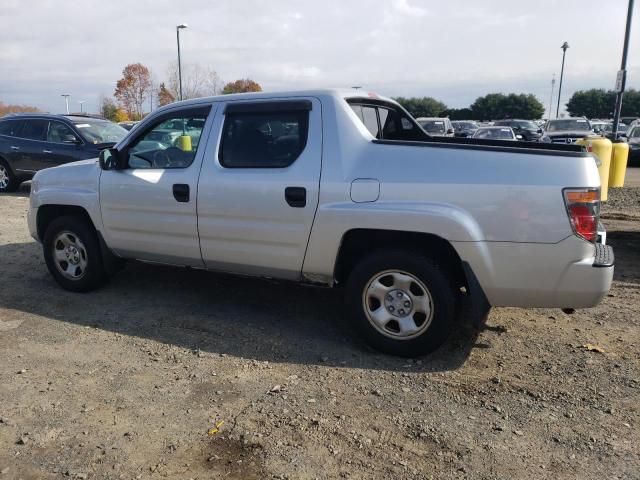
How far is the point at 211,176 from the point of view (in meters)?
4.38

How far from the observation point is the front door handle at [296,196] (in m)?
3.99

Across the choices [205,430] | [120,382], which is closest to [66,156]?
[120,382]

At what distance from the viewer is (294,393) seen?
3.51 meters

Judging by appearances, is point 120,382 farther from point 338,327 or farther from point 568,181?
point 568,181

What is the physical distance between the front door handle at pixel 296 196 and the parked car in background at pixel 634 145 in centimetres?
1839

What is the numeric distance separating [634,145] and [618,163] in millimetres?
8821

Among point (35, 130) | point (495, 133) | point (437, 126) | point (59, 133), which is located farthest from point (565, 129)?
point (35, 130)

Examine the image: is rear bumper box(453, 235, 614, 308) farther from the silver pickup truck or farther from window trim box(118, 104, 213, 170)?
window trim box(118, 104, 213, 170)

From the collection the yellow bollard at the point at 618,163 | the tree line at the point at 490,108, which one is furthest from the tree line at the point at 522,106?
the yellow bollard at the point at 618,163

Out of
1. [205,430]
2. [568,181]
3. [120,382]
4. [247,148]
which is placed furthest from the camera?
[247,148]

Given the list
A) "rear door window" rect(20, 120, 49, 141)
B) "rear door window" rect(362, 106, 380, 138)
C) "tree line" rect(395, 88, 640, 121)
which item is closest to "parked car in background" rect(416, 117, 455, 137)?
"rear door window" rect(20, 120, 49, 141)

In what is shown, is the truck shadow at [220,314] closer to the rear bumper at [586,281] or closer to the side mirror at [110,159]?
the rear bumper at [586,281]

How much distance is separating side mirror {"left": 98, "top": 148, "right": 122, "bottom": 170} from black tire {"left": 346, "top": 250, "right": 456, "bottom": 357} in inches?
95.5

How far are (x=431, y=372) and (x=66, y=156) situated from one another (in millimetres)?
10340
